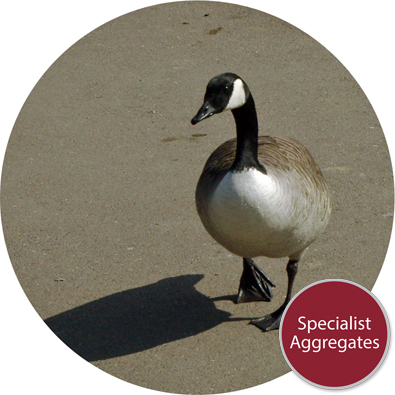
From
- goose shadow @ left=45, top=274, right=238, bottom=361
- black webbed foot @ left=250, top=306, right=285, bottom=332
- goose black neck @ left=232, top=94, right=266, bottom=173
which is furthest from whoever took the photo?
black webbed foot @ left=250, top=306, right=285, bottom=332

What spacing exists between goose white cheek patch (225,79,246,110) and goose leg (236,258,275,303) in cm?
165

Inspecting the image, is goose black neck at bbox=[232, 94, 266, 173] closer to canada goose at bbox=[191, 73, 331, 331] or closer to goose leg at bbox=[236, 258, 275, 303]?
canada goose at bbox=[191, 73, 331, 331]

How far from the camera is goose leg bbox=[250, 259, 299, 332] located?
5824mm

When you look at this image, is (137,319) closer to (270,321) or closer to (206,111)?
(270,321)

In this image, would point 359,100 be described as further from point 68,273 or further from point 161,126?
point 68,273

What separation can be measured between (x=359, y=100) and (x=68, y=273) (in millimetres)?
5109

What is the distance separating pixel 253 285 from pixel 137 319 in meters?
1.13

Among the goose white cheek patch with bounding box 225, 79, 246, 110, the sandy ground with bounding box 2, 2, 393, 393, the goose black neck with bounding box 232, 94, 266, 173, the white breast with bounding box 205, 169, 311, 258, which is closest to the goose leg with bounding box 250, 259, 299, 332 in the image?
the sandy ground with bounding box 2, 2, 393, 393

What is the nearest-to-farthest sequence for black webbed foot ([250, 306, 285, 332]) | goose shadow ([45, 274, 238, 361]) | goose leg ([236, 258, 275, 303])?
goose shadow ([45, 274, 238, 361]) → black webbed foot ([250, 306, 285, 332]) → goose leg ([236, 258, 275, 303])

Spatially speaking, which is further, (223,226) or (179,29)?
(179,29)

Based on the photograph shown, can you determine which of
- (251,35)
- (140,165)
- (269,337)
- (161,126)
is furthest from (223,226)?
(251,35)


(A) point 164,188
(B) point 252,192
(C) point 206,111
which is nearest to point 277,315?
(B) point 252,192

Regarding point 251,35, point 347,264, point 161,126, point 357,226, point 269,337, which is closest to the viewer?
point 269,337

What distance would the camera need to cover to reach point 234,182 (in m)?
5.09
